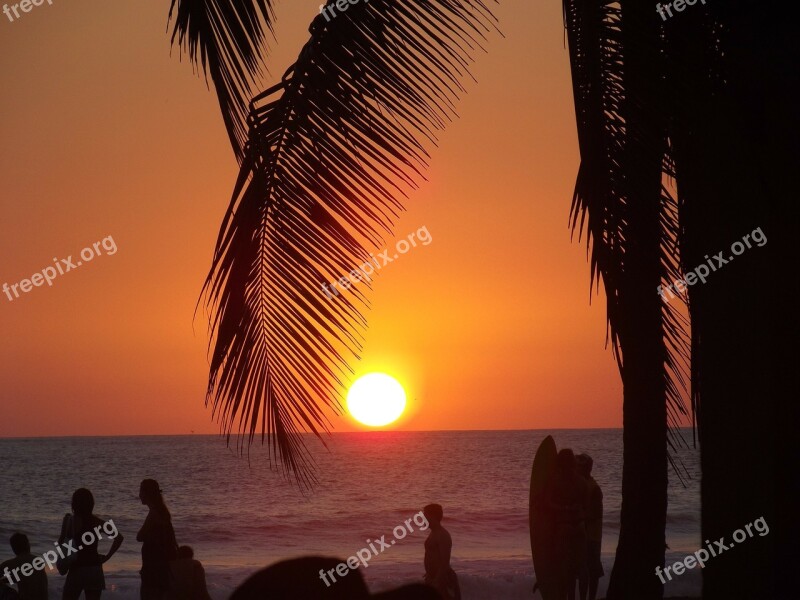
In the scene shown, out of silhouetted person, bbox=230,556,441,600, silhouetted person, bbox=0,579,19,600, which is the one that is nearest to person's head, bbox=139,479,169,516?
silhouetted person, bbox=0,579,19,600

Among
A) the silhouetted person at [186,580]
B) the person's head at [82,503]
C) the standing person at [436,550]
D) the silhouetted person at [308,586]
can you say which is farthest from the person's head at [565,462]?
the silhouetted person at [308,586]

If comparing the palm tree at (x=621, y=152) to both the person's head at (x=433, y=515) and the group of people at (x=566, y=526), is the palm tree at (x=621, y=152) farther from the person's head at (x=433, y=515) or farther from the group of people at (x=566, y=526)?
the person's head at (x=433, y=515)

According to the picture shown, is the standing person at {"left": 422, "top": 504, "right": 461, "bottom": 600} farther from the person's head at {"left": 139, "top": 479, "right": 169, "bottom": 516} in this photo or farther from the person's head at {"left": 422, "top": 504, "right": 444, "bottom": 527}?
the person's head at {"left": 139, "top": 479, "right": 169, "bottom": 516}

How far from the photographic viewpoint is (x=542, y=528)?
28.2 feet

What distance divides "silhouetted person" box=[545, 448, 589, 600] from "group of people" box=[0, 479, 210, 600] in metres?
3.31

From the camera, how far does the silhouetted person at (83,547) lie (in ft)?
26.8

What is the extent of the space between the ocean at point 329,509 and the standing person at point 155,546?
2.28 metres

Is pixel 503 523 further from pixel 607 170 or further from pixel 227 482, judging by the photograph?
pixel 607 170

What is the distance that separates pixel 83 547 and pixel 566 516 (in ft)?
14.3

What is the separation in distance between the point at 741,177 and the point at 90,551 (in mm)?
7126

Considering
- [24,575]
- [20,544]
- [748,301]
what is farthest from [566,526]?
A: [748,301]

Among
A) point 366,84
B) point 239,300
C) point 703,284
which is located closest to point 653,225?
point 703,284

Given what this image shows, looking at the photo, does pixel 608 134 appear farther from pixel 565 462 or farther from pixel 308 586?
pixel 565 462

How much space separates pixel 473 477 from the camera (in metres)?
61.3
